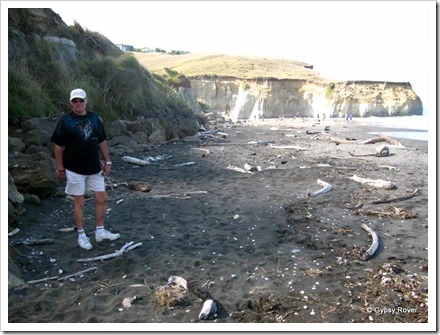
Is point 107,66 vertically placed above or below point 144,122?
above

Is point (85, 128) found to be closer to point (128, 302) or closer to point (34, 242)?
point (34, 242)

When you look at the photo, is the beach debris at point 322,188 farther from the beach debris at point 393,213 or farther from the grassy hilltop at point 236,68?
the grassy hilltop at point 236,68

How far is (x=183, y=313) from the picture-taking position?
3.33m

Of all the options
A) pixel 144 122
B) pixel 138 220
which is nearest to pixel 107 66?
pixel 144 122

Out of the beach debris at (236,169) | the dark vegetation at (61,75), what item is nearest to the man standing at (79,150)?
the dark vegetation at (61,75)

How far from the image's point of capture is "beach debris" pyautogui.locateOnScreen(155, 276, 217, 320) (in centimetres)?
330

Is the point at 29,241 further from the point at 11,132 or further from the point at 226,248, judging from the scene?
the point at 11,132

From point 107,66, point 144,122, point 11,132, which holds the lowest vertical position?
point 11,132

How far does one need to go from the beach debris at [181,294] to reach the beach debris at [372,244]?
228cm

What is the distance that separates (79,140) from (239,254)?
8.34 ft

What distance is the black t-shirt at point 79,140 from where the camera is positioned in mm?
4426

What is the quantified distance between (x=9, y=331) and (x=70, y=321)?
0.48 m

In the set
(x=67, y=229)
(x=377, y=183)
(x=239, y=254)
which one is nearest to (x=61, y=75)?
(x=67, y=229)
